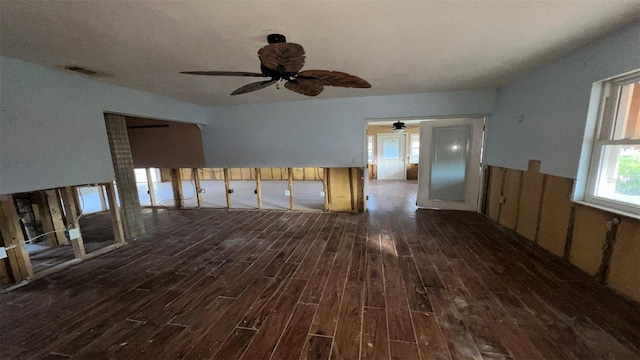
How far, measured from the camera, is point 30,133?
2.50m

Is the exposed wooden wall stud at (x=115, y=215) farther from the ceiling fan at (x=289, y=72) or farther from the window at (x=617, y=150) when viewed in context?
the window at (x=617, y=150)

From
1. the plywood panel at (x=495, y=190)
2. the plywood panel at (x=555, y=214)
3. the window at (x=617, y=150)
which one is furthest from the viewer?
the plywood panel at (x=495, y=190)

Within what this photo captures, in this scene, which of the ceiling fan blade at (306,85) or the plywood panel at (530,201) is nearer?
the ceiling fan blade at (306,85)

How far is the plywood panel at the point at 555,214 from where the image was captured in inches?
101

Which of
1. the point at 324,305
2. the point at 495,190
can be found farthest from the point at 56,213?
the point at 495,190

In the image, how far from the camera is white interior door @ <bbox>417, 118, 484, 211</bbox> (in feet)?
14.5

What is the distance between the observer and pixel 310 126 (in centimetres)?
490

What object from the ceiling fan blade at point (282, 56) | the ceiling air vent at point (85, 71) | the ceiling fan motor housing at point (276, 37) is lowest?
the ceiling fan blade at point (282, 56)

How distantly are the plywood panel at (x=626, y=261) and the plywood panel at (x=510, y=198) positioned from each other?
4.52ft

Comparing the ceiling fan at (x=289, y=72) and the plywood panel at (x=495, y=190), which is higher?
the ceiling fan at (x=289, y=72)

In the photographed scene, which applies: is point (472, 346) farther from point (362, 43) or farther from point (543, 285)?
point (362, 43)

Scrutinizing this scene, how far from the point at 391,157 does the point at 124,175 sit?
8256 mm

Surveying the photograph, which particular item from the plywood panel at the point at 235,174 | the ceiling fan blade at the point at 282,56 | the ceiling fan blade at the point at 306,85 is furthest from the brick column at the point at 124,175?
the plywood panel at the point at 235,174

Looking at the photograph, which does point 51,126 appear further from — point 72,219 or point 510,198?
point 510,198
